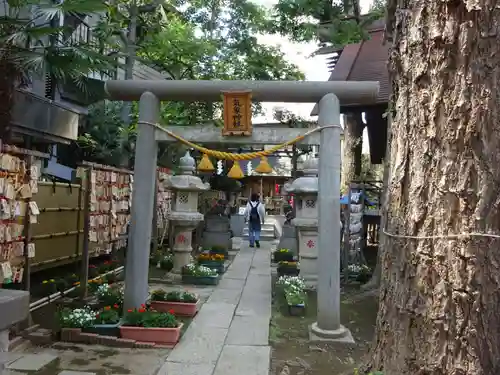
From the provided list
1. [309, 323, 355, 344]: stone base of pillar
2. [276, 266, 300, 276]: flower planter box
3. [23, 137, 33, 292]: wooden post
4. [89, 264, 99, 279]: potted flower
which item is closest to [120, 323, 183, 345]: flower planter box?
[23, 137, 33, 292]: wooden post

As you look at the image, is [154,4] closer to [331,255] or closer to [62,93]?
[62,93]

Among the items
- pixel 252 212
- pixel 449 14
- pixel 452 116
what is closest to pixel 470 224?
pixel 452 116

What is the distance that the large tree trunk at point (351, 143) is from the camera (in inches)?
462

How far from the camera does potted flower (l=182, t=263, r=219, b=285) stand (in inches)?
374

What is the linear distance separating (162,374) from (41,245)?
13.7 ft

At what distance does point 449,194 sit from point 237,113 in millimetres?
4374

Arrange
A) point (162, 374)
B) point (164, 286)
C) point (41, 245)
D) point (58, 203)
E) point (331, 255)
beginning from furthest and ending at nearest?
point (164, 286)
point (58, 203)
point (41, 245)
point (331, 255)
point (162, 374)

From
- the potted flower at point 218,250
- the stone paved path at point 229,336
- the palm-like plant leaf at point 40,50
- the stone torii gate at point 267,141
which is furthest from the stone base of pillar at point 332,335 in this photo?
the potted flower at point 218,250

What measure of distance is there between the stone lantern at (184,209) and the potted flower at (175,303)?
3.08 meters

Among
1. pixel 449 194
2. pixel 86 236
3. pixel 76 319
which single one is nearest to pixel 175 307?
pixel 76 319

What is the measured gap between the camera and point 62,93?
43.7 ft

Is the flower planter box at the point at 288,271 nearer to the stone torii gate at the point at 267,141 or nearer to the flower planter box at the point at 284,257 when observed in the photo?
the flower planter box at the point at 284,257

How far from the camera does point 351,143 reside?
1176 cm

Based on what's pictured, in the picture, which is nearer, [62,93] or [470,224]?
[470,224]
